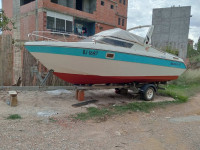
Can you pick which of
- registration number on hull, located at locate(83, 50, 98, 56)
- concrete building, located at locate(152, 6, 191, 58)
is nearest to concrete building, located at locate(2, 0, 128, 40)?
concrete building, located at locate(152, 6, 191, 58)

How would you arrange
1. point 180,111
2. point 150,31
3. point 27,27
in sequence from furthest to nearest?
point 27,27, point 150,31, point 180,111

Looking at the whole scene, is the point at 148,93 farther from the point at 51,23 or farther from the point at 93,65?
the point at 51,23

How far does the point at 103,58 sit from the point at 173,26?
2635 centimetres

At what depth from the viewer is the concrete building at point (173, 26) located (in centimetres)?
2619

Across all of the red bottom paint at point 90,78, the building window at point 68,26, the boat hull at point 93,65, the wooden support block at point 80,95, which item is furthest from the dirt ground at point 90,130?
the building window at point 68,26

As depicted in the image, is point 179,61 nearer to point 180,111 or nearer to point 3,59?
point 180,111

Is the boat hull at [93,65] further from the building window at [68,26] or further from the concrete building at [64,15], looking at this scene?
the building window at [68,26]

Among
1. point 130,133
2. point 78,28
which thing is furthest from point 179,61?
point 78,28

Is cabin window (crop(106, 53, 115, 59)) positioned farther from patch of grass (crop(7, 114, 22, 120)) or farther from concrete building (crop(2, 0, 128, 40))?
concrete building (crop(2, 0, 128, 40))

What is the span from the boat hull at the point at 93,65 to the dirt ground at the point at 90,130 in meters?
1.05

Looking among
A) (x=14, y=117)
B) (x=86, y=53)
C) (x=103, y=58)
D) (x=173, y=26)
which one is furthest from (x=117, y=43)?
(x=173, y=26)

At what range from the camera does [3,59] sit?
642cm

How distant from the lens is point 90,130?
3.71 m

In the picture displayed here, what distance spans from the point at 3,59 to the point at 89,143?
5132 mm
